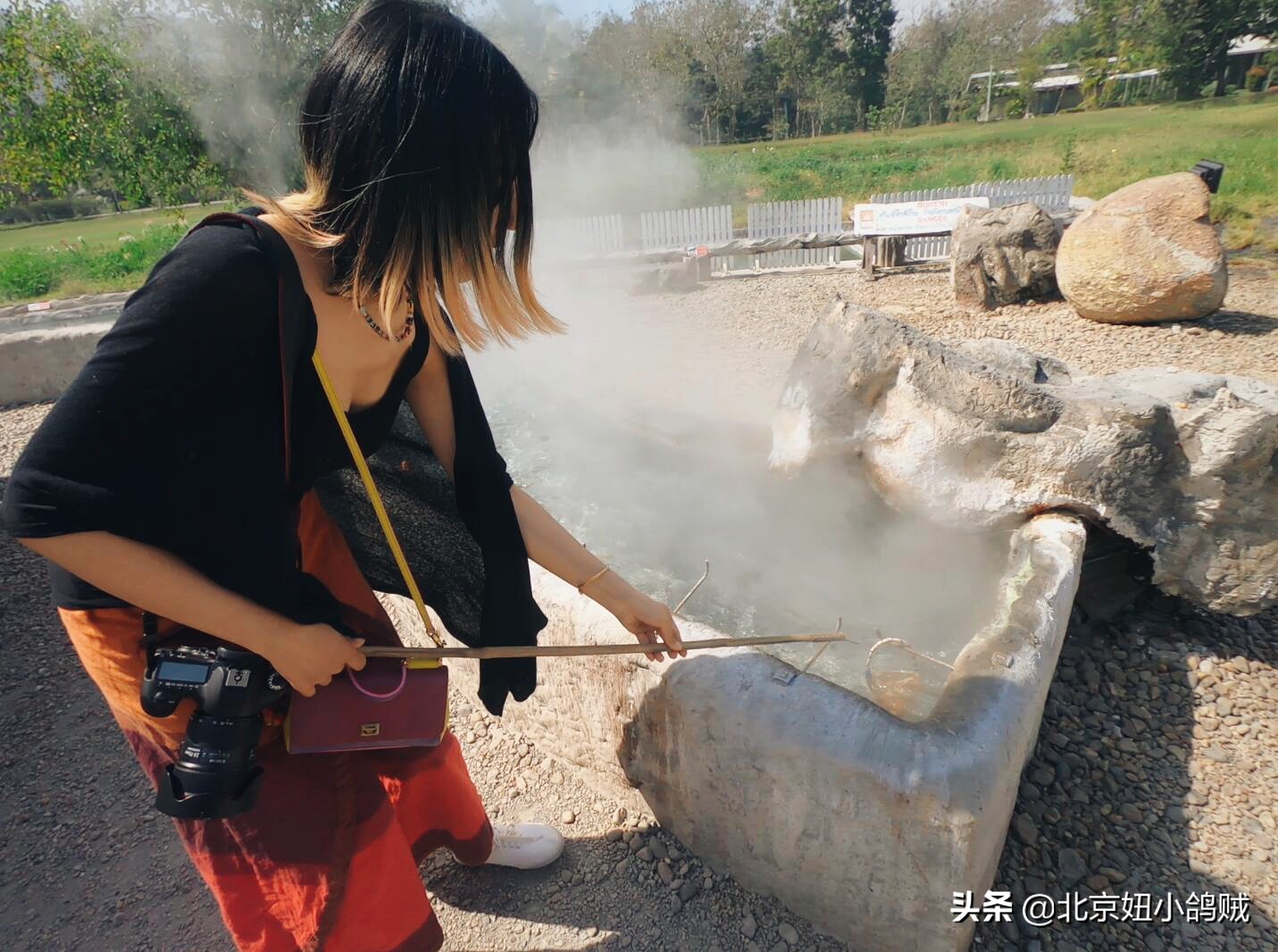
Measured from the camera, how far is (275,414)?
3.85 ft

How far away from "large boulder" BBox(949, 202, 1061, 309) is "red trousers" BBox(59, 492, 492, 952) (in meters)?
7.64

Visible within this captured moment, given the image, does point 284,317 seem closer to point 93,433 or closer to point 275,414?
point 275,414

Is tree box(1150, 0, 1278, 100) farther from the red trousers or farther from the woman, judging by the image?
the red trousers

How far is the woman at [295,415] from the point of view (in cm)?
99

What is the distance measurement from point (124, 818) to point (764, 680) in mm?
2225

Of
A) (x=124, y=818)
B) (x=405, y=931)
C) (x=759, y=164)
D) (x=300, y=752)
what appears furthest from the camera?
(x=759, y=164)

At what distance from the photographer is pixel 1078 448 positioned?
266 centimetres

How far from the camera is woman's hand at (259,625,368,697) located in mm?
1194

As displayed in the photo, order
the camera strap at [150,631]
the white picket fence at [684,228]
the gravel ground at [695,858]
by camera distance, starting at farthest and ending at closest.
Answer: the white picket fence at [684,228]
the gravel ground at [695,858]
the camera strap at [150,631]

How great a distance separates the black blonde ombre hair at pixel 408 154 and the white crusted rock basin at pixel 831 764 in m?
1.16

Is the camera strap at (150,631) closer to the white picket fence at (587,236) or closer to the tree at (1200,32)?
the white picket fence at (587,236)

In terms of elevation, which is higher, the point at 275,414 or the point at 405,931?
the point at 275,414

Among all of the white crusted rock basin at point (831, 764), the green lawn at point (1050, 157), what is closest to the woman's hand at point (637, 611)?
the white crusted rock basin at point (831, 764)

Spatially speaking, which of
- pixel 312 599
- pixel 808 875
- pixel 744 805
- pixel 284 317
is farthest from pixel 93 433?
pixel 808 875
